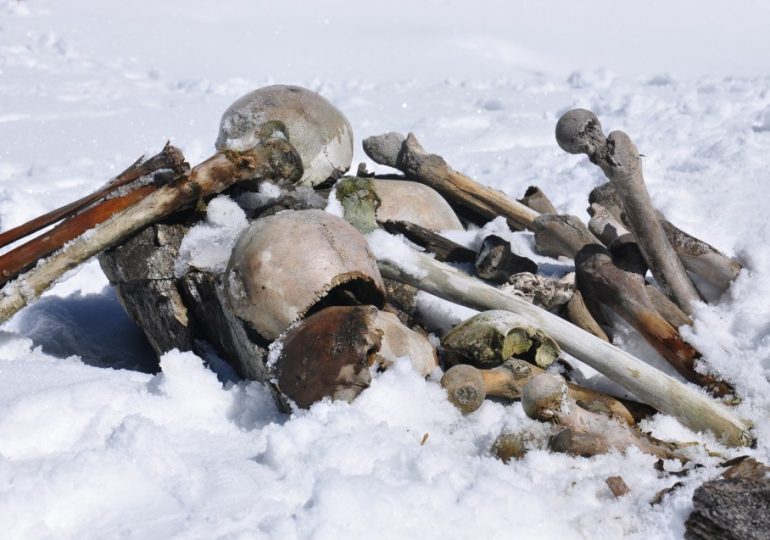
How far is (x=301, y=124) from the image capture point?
3.78 meters

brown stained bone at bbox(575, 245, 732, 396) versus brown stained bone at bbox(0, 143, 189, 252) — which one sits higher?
brown stained bone at bbox(0, 143, 189, 252)

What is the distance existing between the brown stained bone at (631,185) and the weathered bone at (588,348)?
0.54 metres

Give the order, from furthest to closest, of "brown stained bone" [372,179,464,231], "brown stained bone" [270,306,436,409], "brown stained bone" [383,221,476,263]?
"brown stained bone" [372,179,464,231]
"brown stained bone" [383,221,476,263]
"brown stained bone" [270,306,436,409]

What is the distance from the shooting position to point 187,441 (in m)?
2.53

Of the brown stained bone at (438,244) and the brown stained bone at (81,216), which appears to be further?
the brown stained bone at (438,244)

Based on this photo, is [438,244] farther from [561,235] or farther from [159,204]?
[159,204]

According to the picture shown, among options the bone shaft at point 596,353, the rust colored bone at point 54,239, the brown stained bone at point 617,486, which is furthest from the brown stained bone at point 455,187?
the brown stained bone at point 617,486

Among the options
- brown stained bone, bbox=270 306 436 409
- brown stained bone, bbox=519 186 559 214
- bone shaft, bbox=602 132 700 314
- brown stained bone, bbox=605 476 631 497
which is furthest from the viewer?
brown stained bone, bbox=519 186 559 214

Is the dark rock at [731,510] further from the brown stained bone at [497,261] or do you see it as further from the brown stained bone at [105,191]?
the brown stained bone at [105,191]

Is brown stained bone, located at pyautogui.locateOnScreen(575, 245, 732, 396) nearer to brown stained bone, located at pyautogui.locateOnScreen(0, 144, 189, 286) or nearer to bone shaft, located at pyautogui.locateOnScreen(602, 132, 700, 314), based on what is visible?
bone shaft, located at pyautogui.locateOnScreen(602, 132, 700, 314)

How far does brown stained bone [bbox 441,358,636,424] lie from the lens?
8.70 feet

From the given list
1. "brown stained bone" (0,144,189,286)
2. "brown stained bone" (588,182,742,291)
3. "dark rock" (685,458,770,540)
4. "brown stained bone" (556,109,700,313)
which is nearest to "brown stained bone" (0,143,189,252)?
"brown stained bone" (0,144,189,286)

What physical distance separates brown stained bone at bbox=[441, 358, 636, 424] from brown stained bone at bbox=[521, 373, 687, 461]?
0.14 metres

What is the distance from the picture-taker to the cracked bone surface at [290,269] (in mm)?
2779
